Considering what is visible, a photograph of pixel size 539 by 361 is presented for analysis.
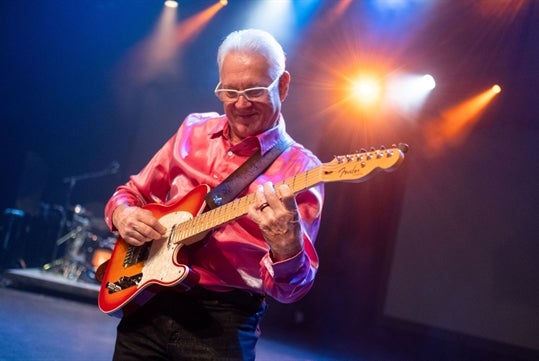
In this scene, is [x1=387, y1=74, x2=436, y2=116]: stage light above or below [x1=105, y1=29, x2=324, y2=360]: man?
above

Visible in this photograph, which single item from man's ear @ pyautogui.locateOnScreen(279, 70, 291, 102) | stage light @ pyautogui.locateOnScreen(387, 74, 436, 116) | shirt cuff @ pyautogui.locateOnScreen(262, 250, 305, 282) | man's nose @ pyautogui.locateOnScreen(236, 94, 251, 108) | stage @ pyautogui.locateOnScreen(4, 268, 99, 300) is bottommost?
stage @ pyautogui.locateOnScreen(4, 268, 99, 300)

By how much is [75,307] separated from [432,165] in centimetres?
534

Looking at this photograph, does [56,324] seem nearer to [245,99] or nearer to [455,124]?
[245,99]

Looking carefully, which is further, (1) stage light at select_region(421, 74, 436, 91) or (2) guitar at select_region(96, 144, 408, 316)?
(1) stage light at select_region(421, 74, 436, 91)

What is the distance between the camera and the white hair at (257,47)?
1905 millimetres

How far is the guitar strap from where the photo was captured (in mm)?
1777

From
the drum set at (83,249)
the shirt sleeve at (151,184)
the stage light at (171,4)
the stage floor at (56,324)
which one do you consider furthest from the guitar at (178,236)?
the stage light at (171,4)

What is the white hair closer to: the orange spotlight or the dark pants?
the dark pants

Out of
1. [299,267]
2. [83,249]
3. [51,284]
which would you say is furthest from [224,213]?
[83,249]

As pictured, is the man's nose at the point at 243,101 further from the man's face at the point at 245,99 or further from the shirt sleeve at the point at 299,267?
the shirt sleeve at the point at 299,267

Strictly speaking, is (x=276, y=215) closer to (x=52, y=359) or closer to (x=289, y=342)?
(x=52, y=359)

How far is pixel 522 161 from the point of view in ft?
22.5

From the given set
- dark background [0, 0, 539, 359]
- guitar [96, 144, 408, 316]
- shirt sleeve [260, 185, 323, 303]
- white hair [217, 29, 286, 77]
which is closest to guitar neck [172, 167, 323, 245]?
guitar [96, 144, 408, 316]

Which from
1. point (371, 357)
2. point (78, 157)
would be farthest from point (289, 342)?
point (78, 157)
